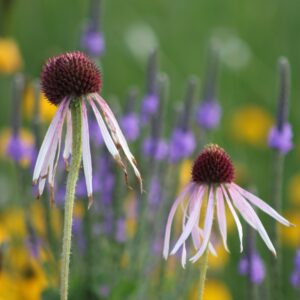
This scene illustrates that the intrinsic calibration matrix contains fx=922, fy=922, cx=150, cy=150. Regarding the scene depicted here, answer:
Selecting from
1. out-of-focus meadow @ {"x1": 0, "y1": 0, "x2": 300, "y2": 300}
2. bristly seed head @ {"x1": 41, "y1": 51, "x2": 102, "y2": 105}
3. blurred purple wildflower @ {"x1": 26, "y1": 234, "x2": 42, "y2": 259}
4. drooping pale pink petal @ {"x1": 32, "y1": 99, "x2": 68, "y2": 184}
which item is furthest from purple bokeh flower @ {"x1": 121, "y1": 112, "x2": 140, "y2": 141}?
drooping pale pink petal @ {"x1": 32, "y1": 99, "x2": 68, "y2": 184}

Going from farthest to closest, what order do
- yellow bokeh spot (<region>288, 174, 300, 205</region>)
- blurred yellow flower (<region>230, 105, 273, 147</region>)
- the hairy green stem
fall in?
blurred yellow flower (<region>230, 105, 273, 147</region>) → yellow bokeh spot (<region>288, 174, 300, 205</region>) → the hairy green stem

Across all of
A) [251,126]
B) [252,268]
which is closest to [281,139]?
[252,268]

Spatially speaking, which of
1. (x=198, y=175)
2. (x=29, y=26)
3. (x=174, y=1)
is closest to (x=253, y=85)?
(x=174, y=1)

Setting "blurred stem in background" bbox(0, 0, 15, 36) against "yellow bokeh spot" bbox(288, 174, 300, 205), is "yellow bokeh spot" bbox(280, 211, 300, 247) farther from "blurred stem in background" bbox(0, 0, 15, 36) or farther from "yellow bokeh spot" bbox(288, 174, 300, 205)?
"blurred stem in background" bbox(0, 0, 15, 36)

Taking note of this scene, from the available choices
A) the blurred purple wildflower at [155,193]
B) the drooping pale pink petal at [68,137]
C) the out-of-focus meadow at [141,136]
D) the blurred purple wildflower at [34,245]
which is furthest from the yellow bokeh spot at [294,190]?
the drooping pale pink petal at [68,137]

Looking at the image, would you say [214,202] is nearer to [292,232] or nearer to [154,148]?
[154,148]

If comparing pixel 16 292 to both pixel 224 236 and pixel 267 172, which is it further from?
pixel 267 172
